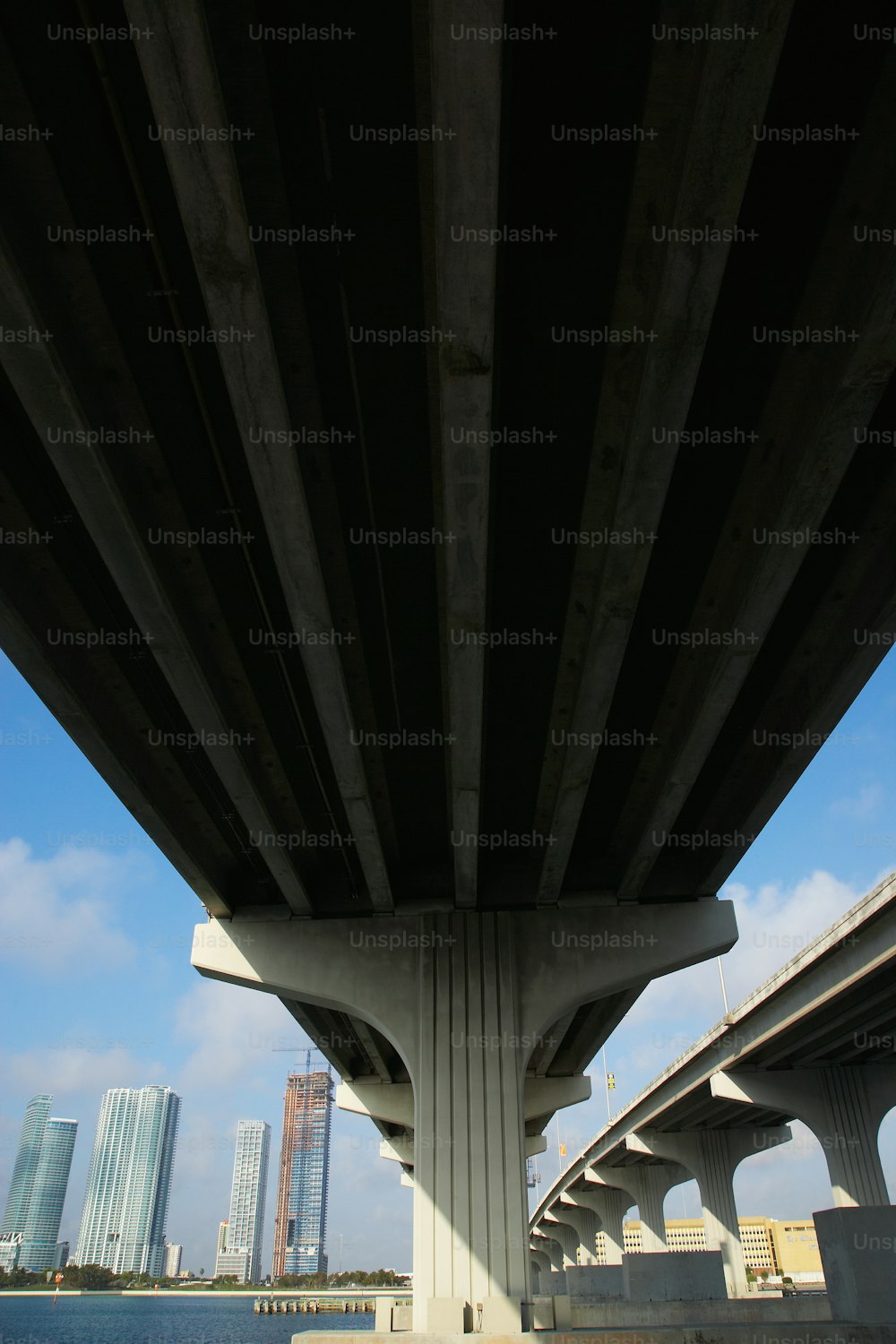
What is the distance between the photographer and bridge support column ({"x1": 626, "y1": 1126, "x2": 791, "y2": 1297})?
126 ft

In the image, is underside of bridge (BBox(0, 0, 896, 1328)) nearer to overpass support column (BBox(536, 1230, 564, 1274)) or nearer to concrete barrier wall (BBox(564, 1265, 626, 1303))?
concrete barrier wall (BBox(564, 1265, 626, 1303))

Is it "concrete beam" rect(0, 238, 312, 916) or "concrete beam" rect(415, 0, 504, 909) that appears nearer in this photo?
"concrete beam" rect(415, 0, 504, 909)

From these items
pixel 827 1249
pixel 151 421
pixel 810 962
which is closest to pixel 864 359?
pixel 151 421

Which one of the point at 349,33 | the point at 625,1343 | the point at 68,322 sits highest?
the point at 349,33

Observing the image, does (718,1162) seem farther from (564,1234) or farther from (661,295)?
(564,1234)

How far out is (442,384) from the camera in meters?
6.11

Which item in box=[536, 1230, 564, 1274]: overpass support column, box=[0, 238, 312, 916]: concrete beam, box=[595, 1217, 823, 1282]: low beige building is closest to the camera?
box=[0, 238, 312, 916]: concrete beam

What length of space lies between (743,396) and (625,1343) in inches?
506

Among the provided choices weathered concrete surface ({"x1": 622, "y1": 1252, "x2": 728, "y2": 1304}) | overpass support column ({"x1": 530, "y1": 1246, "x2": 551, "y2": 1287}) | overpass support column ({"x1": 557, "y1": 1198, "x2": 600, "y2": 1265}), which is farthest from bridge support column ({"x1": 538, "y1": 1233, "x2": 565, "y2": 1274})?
weathered concrete surface ({"x1": 622, "y1": 1252, "x2": 728, "y2": 1304})

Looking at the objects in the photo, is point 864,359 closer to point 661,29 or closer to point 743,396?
point 743,396

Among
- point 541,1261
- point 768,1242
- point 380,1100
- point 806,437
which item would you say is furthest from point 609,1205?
point 768,1242

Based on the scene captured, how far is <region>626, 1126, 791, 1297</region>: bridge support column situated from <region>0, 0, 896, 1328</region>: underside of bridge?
33478 mm

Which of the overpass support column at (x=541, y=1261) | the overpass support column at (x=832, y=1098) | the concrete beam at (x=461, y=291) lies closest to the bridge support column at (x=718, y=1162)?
the overpass support column at (x=832, y=1098)

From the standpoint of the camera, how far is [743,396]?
734 cm
